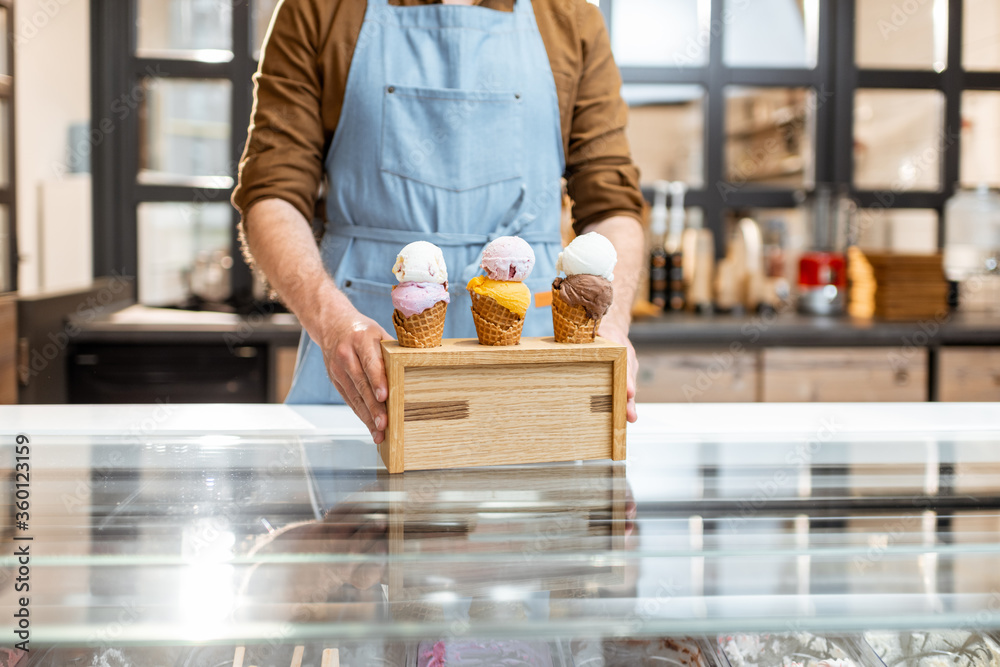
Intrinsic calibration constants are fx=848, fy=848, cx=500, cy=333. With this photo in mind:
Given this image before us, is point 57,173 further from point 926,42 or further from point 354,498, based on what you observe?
point 926,42

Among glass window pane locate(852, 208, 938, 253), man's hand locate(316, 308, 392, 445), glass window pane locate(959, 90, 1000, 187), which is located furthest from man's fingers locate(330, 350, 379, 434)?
glass window pane locate(959, 90, 1000, 187)

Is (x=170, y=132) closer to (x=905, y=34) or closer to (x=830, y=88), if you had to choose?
(x=830, y=88)

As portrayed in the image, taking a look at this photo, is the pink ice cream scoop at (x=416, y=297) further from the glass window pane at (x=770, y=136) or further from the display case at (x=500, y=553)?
the glass window pane at (x=770, y=136)

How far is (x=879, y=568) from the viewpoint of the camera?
663mm

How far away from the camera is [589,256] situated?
36.4 inches

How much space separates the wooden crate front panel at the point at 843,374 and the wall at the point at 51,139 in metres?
2.49

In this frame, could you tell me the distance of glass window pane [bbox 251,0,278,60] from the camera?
3250 millimetres

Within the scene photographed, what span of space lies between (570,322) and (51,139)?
2837mm

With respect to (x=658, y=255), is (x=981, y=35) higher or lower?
higher

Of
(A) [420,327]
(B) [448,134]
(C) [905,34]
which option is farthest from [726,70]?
(A) [420,327]

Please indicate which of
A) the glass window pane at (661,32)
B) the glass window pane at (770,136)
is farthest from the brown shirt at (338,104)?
the glass window pane at (770,136)

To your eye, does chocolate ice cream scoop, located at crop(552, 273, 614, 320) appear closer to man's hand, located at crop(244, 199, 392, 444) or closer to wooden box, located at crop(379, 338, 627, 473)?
wooden box, located at crop(379, 338, 627, 473)

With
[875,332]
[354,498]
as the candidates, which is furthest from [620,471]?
[875,332]

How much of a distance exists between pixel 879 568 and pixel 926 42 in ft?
11.4
